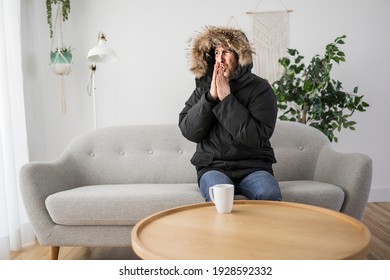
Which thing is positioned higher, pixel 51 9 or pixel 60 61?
pixel 51 9

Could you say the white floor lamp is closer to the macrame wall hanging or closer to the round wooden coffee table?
the macrame wall hanging

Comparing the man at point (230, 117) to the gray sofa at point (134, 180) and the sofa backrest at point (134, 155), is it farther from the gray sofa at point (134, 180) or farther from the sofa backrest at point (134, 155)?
the sofa backrest at point (134, 155)

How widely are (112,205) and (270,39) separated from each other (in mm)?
1935

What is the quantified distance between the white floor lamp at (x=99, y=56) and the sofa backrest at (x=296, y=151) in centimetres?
117

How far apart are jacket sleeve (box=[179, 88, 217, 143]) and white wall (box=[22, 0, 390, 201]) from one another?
4.22 ft

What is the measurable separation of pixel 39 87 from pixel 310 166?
6.56ft

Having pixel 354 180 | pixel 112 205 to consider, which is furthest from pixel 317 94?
pixel 112 205

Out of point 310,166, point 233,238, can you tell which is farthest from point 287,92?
point 233,238

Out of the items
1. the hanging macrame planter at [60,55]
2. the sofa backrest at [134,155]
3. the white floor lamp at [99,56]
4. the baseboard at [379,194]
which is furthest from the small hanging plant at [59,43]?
the baseboard at [379,194]

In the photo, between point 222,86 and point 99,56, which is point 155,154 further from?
point 99,56

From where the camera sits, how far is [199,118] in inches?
59.4

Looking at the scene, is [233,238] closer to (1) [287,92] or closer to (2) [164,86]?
(1) [287,92]

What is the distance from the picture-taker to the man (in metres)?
1.46

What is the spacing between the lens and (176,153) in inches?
78.5
